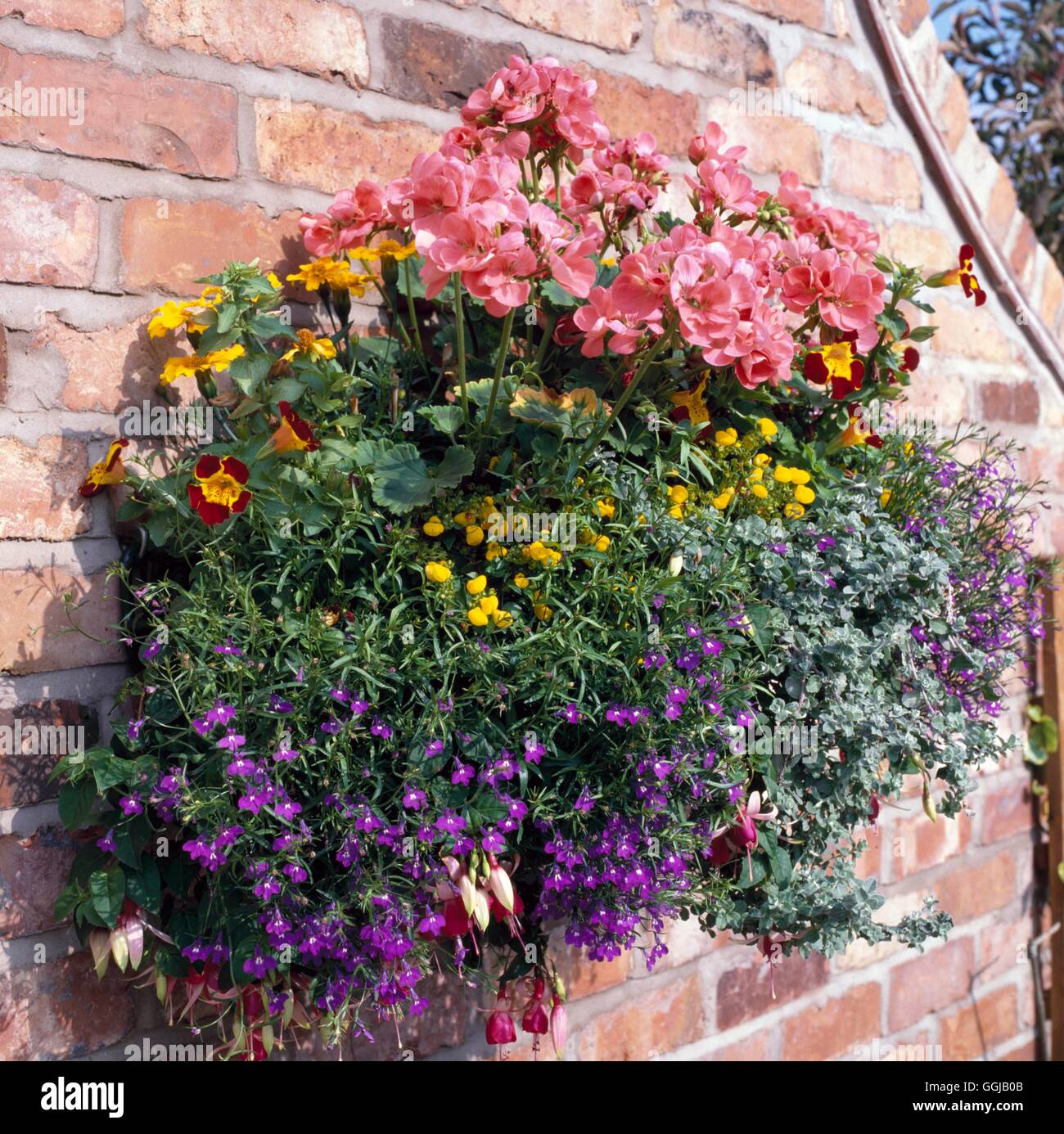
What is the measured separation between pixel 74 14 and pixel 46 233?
11.3 inches

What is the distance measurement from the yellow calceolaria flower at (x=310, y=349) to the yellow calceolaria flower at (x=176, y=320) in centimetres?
11

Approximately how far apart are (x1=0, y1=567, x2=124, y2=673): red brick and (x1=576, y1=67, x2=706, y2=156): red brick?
1.11m

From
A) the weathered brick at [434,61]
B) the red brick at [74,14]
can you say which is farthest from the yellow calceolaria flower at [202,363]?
the weathered brick at [434,61]

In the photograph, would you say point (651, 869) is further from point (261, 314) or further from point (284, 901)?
point (261, 314)

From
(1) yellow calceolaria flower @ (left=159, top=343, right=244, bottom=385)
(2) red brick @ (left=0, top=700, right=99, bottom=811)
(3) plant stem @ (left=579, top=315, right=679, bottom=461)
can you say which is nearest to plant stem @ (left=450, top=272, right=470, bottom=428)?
(3) plant stem @ (left=579, top=315, right=679, bottom=461)

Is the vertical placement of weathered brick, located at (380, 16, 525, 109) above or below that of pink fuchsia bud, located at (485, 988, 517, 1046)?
above

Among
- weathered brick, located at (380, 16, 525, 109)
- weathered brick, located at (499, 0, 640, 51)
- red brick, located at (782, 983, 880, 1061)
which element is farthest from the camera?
red brick, located at (782, 983, 880, 1061)

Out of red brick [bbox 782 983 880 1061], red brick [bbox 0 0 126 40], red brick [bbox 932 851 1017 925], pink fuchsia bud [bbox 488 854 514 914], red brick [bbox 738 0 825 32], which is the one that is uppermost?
red brick [bbox 738 0 825 32]

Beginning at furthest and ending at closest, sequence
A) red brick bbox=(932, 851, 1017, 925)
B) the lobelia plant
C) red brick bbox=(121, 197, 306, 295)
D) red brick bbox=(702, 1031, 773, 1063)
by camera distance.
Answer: red brick bbox=(932, 851, 1017, 925)
red brick bbox=(702, 1031, 773, 1063)
red brick bbox=(121, 197, 306, 295)
the lobelia plant

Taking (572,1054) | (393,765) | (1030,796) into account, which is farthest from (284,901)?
(1030,796)

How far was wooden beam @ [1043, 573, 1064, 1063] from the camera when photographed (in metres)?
2.46

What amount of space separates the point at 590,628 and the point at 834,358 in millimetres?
562

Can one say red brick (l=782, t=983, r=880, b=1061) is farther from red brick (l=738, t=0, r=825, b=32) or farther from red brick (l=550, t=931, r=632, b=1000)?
red brick (l=738, t=0, r=825, b=32)

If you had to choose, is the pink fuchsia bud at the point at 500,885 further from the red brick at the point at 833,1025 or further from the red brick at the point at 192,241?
the red brick at the point at 833,1025
